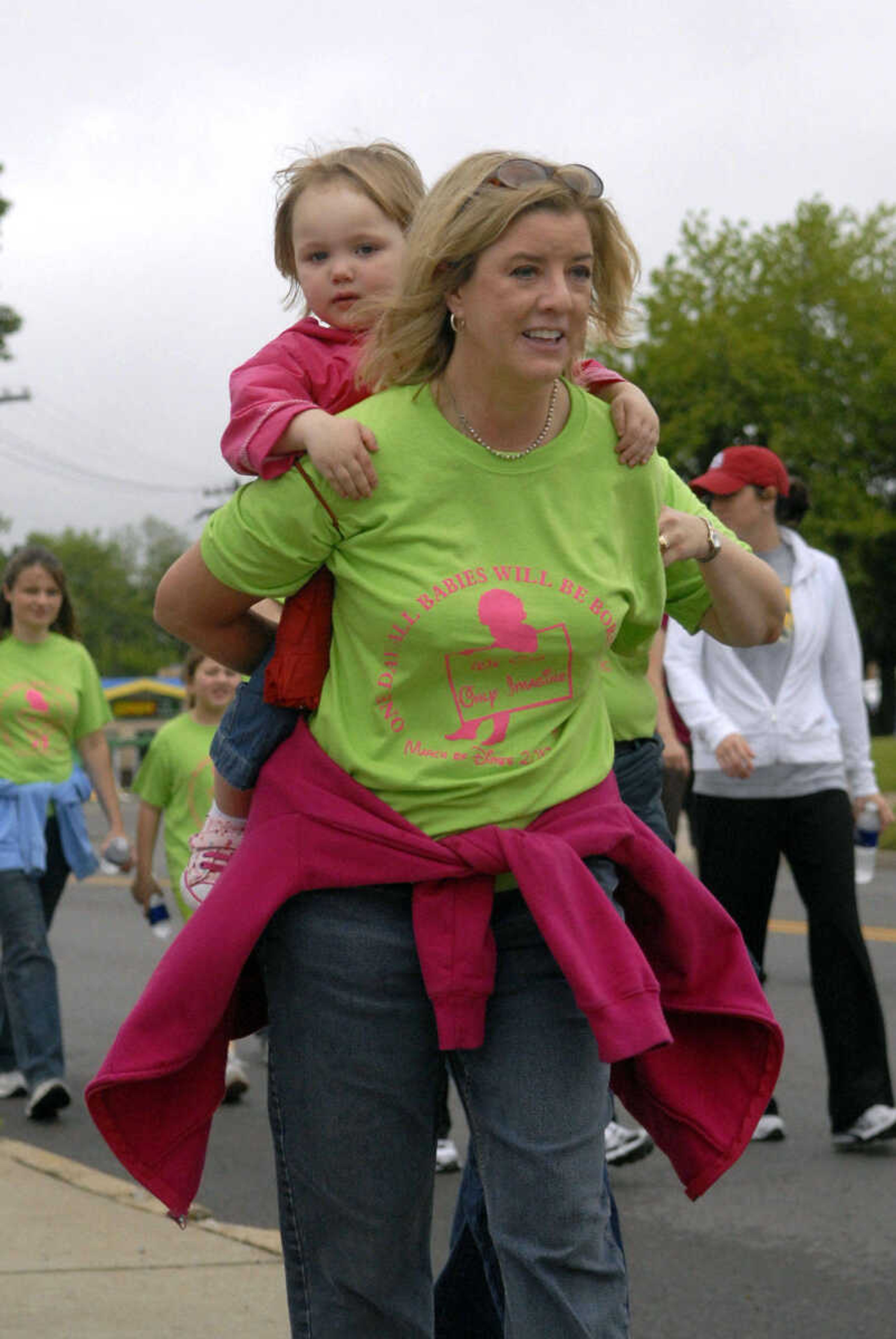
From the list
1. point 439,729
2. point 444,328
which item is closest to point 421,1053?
point 439,729

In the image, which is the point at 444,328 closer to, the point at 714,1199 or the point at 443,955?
the point at 443,955

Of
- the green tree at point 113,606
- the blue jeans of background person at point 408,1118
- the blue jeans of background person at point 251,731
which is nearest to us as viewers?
the blue jeans of background person at point 408,1118

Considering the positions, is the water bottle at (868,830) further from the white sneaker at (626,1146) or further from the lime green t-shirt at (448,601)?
the lime green t-shirt at (448,601)

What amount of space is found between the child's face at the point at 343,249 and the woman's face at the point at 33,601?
4611mm

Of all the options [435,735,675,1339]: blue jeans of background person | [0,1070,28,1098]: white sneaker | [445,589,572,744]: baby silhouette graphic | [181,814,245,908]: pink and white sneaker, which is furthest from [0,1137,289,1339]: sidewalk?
[445,589,572,744]: baby silhouette graphic

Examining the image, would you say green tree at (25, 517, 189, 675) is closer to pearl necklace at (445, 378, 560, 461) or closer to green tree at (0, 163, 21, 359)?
green tree at (0, 163, 21, 359)

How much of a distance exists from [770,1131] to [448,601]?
4.00m

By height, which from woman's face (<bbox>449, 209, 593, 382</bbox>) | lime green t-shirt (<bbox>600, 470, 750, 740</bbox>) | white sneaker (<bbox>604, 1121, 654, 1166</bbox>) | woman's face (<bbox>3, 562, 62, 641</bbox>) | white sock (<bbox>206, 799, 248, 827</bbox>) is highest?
woman's face (<bbox>449, 209, 593, 382</bbox>)

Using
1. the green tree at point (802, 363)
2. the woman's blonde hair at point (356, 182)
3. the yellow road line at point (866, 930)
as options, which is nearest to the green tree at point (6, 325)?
the green tree at point (802, 363)

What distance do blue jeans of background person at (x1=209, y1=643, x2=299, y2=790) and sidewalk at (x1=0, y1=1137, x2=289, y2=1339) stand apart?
1643 mm

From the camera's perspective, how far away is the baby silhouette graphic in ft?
9.36

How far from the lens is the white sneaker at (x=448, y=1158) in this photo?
19.6 feet

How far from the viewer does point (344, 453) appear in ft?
9.27

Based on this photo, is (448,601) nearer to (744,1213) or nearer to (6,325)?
(744,1213)
